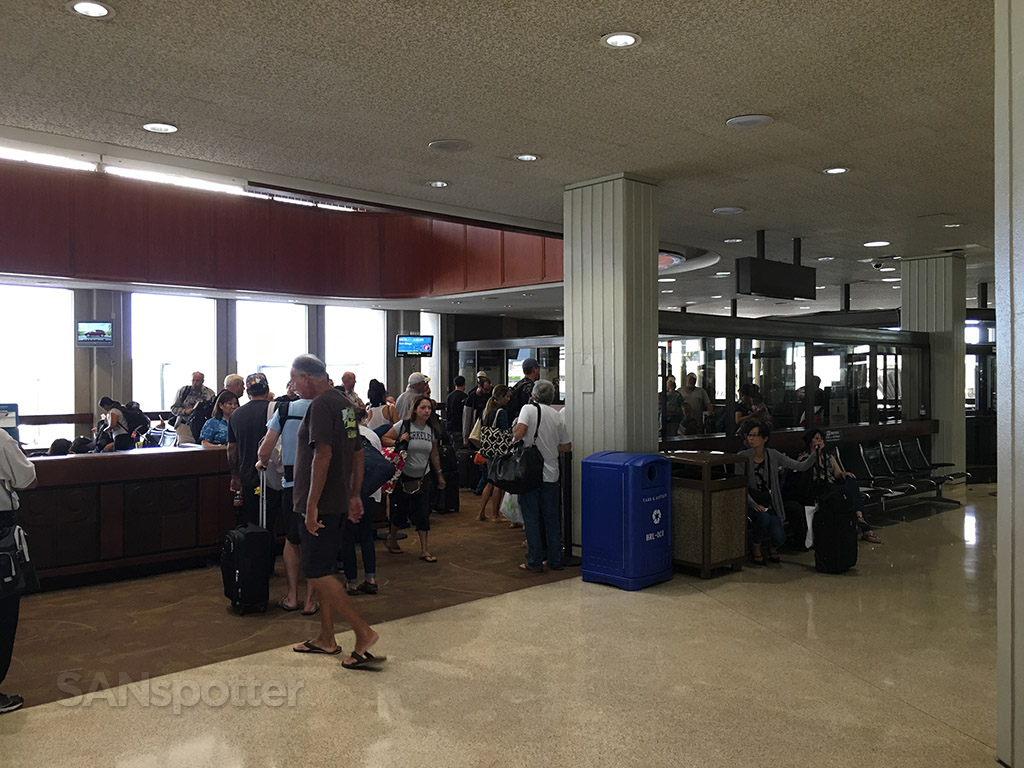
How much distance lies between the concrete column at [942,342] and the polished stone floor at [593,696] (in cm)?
662

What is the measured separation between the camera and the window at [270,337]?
14086 millimetres

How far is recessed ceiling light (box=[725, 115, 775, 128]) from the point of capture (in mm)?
5293

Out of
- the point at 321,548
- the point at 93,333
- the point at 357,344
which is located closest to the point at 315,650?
the point at 321,548

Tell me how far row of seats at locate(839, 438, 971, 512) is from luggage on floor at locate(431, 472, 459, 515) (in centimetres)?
476

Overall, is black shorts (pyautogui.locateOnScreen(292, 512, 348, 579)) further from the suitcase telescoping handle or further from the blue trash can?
the blue trash can

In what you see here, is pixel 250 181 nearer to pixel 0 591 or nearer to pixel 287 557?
pixel 287 557

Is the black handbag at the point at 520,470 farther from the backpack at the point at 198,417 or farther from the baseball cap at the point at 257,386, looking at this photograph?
the backpack at the point at 198,417

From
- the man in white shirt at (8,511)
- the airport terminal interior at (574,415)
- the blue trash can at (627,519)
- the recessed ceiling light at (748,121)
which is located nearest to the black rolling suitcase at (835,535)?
the airport terminal interior at (574,415)

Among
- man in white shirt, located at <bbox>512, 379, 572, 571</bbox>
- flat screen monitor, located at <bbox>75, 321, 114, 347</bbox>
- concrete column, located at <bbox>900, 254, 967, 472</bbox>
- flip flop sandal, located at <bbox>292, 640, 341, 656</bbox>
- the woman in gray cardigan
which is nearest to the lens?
flip flop sandal, located at <bbox>292, 640, 341, 656</bbox>

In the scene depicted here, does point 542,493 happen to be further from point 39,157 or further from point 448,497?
point 39,157

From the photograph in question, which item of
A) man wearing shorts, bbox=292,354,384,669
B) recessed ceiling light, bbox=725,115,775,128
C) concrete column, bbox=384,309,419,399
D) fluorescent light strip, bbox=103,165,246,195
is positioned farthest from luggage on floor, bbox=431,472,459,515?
concrete column, bbox=384,309,419,399

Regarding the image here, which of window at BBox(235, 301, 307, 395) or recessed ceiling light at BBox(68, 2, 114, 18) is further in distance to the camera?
window at BBox(235, 301, 307, 395)

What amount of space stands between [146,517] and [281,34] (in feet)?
13.7

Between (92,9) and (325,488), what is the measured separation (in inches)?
99.9
